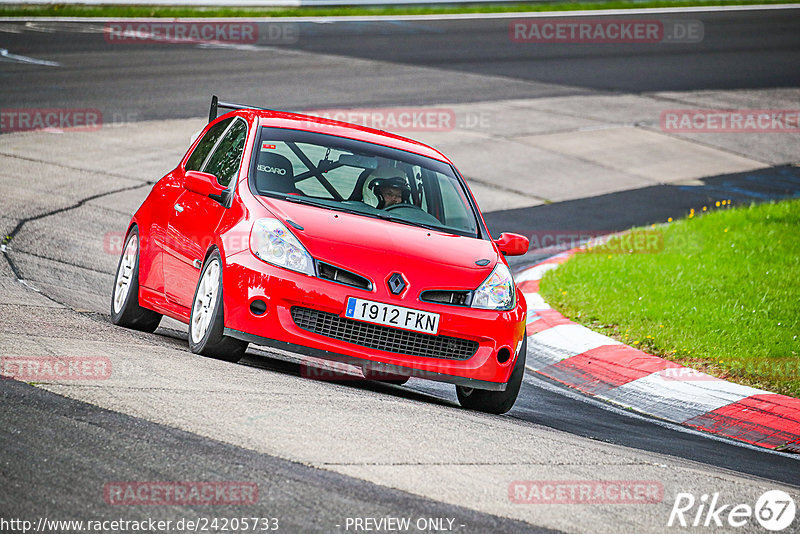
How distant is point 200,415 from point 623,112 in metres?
16.7

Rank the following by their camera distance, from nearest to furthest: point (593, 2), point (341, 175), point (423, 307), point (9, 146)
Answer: point (423, 307) < point (341, 175) < point (9, 146) < point (593, 2)

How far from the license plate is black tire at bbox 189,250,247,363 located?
2.39 feet

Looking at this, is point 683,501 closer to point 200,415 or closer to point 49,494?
point 200,415

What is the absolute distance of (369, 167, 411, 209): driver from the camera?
7468 millimetres

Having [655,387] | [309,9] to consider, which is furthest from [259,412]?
[309,9]

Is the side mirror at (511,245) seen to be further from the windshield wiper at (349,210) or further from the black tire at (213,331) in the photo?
the black tire at (213,331)

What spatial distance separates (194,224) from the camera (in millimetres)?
7250

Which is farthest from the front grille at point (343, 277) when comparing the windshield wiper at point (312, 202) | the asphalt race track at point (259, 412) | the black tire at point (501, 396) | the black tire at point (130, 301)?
the black tire at point (130, 301)

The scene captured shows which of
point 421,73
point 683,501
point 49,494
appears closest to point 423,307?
point 683,501

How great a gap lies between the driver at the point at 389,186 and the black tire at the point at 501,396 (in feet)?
4.33

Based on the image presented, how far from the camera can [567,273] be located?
11273 millimetres

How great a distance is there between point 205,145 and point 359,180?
4.79 ft

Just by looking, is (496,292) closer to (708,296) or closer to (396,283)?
(396,283)

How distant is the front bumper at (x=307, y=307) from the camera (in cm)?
634
